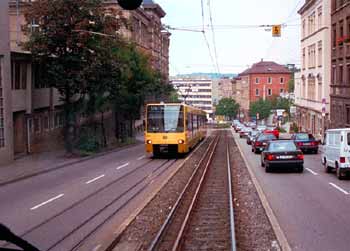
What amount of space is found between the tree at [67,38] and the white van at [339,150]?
15.4 meters

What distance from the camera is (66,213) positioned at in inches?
585

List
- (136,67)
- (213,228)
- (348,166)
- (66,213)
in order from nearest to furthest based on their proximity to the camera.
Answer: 1. (213,228)
2. (66,213)
3. (348,166)
4. (136,67)

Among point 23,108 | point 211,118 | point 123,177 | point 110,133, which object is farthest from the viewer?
point 211,118

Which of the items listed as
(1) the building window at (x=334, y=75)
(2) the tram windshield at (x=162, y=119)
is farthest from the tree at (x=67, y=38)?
(1) the building window at (x=334, y=75)

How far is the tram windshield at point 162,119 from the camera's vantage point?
3378 cm

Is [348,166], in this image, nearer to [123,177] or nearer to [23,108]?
[123,177]

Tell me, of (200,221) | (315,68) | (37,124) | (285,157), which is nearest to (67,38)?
(37,124)

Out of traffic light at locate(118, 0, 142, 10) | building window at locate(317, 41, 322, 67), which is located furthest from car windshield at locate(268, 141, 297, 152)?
building window at locate(317, 41, 322, 67)

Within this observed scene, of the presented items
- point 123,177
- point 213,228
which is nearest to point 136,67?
point 123,177

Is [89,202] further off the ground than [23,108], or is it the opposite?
[23,108]

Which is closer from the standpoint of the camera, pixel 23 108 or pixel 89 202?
pixel 89 202

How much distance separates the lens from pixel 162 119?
111 ft

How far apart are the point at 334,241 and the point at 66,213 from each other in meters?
6.73

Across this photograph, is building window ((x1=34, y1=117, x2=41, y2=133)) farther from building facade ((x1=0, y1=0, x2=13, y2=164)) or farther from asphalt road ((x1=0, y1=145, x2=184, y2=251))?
asphalt road ((x1=0, y1=145, x2=184, y2=251))
